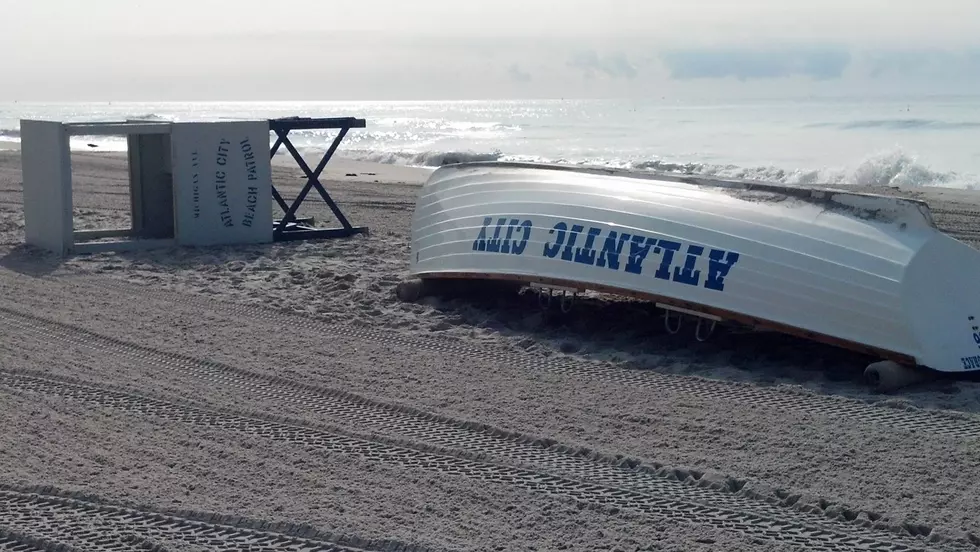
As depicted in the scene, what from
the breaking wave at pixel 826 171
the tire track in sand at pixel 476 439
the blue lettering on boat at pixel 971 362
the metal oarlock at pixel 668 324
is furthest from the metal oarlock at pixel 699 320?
the breaking wave at pixel 826 171

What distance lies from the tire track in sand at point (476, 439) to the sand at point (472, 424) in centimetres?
2

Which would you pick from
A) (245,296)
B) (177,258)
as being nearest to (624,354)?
(245,296)

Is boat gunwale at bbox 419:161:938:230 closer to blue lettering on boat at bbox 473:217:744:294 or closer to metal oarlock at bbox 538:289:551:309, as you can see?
blue lettering on boat at bbox 473:217:744:294

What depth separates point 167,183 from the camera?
1292cm

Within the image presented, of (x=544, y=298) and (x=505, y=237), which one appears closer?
(x=505, y=237)

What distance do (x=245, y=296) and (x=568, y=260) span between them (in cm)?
294

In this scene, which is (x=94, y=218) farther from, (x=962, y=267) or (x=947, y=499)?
(x=947, y=499)

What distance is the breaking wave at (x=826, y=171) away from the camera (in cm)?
2580

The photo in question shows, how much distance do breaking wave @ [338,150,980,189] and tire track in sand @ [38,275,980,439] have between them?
15.3 metres

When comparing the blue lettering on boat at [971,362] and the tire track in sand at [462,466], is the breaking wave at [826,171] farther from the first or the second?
the tire track in sand at [462,466]

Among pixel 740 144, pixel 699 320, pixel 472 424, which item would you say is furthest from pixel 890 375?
pixel 740 144

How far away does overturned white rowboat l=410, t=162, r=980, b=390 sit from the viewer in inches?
259

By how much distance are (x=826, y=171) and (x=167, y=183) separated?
2046cm

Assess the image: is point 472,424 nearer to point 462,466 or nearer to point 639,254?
point 462,466
